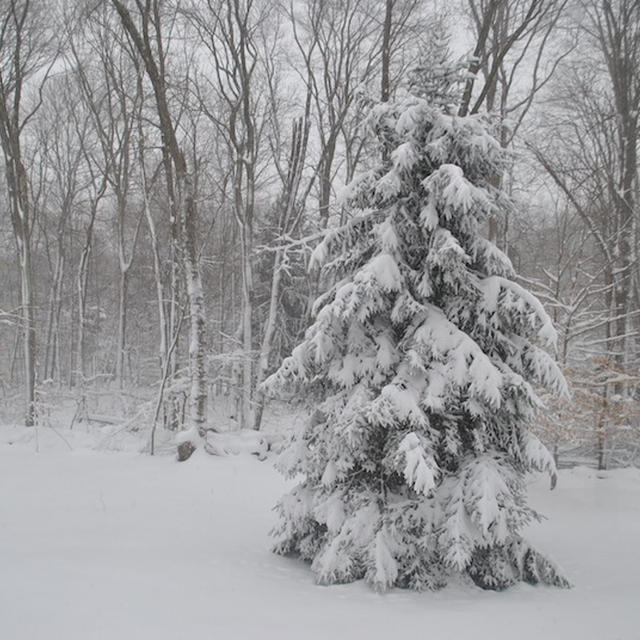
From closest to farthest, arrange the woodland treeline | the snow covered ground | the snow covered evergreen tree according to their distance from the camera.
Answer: the snow covered ground
the snow covered evergreen tree
the woodland treeline

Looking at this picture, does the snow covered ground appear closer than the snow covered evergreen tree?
Yes

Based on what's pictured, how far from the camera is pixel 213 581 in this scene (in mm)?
5035

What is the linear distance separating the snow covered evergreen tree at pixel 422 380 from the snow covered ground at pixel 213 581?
42 centimetres

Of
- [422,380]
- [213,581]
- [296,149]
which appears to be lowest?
[213,581]

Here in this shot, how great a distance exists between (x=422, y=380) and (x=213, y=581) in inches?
109

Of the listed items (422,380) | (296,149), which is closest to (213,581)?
(422,380)

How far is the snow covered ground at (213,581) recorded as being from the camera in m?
3.99

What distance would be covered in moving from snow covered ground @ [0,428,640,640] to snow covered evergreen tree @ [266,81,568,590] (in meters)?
0.42

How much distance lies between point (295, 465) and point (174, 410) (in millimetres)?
10331

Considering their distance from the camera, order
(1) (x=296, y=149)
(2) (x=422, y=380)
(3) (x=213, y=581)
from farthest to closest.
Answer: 1. (1) (x=296, y=149)
2. (2) (x=422, y=380)
3. (3) (x=213, y=581)

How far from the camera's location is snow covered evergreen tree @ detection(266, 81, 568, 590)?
5113mm

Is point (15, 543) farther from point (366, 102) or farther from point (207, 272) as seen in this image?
point (207, 272)

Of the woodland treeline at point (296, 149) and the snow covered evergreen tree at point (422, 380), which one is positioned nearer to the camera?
the snow covered evergreen tree at point (422, 380)

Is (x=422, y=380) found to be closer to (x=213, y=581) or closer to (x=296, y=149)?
(x=213, y=581)
